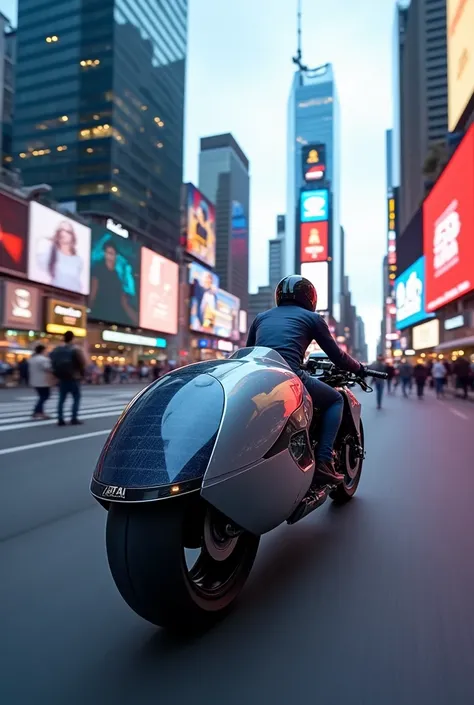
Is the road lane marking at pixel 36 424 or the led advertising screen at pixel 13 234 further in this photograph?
the led advertising screen at pixel 13 234

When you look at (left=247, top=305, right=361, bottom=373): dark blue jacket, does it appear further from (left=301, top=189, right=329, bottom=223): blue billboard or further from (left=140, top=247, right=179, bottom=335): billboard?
(left=301, top=189, right=329, bottom=223): blue billboard

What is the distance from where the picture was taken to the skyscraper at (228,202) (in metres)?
175

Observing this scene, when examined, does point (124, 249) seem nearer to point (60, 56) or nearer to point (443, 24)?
point (60, 56)

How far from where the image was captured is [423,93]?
100500mm

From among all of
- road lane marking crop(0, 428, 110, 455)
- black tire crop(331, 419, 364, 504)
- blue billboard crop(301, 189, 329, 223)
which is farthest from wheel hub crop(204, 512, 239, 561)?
blue billboard crop(301, 189, 329, 223)

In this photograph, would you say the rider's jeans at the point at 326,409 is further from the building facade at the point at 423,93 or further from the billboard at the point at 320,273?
the building facade at the point at 423,93

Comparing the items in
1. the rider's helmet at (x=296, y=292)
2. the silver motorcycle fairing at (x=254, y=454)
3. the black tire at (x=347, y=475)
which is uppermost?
the rider's helmet at (x=296, y=292)

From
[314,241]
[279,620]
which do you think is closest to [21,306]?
[279,620]

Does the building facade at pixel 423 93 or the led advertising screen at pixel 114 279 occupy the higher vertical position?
the building facade at pixel 423 93

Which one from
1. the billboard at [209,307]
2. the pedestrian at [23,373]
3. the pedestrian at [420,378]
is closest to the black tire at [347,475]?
the pedestrian at [420,378]

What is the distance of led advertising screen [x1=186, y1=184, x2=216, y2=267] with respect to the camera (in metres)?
71.9

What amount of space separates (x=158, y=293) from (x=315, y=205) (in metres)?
37.9

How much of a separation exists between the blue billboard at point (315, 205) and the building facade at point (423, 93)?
17518mm

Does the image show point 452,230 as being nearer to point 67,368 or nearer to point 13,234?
point 13,234
